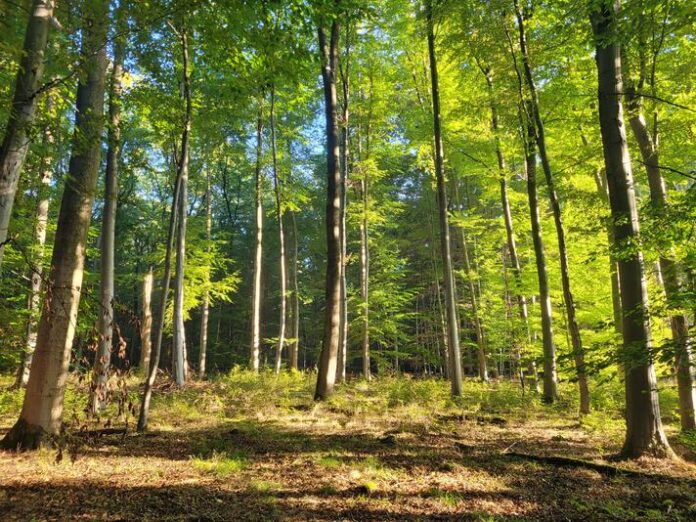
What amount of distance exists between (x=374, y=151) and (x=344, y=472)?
1295 cm

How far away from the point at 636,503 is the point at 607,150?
15.3 ft

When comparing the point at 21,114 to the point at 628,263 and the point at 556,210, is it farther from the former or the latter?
the point at 556,210

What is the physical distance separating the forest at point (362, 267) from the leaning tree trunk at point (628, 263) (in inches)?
1.2

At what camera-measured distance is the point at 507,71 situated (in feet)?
35.1

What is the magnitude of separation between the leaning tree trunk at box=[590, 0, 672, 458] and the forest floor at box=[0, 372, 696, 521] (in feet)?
1.26

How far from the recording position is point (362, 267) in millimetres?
16094

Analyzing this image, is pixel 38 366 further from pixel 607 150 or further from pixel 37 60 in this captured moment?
pixel 607 150

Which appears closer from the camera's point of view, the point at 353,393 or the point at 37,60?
the point at 37,60

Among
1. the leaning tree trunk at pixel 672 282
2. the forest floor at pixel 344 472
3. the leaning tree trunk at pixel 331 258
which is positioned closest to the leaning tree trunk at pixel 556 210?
the forest floor at pixel 344 472

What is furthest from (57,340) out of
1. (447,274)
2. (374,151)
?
(374,151)

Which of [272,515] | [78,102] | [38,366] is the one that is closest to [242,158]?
[78,102]

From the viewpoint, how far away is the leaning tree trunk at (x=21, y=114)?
3.42 metres

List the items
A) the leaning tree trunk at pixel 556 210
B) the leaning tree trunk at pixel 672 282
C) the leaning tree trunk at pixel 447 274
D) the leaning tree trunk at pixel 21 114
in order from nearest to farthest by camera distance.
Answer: the leaning tree trunk at pixel 21 114 < the leaning tree trunk at pixel 672 282 < the leaning tree trunk at pixel 556 210 < the leaning tree trunk at pixel 447 274

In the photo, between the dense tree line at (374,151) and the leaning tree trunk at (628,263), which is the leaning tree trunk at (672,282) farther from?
the leaning tree trunk at (628,263)
